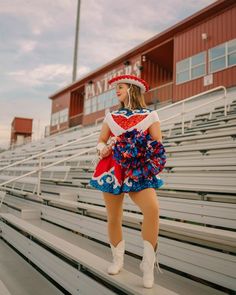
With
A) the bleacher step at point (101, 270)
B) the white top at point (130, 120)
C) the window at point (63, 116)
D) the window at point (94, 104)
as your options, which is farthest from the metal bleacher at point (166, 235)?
the window at point (63, 116)

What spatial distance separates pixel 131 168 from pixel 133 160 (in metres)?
0.05

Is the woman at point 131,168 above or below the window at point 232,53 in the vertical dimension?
below

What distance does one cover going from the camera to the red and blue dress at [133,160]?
6.20 ft

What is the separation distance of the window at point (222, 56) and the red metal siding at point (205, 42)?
17 centimetres

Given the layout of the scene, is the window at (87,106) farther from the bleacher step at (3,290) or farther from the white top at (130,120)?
the white top at (130,120)

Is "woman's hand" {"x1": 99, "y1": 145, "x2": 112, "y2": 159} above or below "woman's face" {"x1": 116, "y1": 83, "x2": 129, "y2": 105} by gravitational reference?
below

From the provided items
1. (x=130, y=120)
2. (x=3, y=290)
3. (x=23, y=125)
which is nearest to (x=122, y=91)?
(x=130, y=120)

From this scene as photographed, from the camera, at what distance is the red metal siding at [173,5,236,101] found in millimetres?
10586

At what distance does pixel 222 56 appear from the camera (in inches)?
426

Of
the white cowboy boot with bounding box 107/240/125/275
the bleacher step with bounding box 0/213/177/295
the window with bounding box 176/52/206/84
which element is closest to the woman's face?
the white cowboy boot with bounding box 107/240/125/275

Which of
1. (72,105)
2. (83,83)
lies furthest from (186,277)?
(72,105)

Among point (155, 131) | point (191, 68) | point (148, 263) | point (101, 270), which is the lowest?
point (101, 270)

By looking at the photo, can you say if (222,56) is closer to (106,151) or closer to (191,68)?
(191,68)

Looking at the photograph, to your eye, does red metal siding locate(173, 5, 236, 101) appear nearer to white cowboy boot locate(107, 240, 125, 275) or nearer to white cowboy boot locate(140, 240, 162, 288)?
white cowboy boot locate(107, 240, 125, 275)
